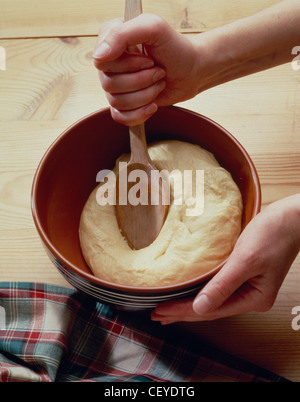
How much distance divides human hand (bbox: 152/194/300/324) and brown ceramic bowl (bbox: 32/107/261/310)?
24mm

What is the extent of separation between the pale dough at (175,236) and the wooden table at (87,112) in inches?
5.0

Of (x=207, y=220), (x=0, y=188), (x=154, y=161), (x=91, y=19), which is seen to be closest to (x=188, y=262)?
(x=207, y=220)

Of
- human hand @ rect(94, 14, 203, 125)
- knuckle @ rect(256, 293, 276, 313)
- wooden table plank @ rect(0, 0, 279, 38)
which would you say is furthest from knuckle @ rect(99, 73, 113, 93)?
knuckle @ rect(256, 293, 276, 313)

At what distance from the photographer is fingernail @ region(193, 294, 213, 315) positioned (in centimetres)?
72

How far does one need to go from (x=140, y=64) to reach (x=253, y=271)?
41 cm

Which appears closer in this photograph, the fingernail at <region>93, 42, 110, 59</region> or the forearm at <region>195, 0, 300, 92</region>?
the fingernail at <region>93, 42, 110, 59</region>

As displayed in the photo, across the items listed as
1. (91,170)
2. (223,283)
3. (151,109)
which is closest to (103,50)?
(151,109)

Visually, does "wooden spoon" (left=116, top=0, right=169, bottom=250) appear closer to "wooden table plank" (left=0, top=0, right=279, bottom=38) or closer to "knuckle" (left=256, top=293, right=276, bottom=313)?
"knuckle" (left=256, top=293, right=276, bottom=313)

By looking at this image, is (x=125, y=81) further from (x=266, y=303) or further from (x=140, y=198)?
(x=266, y=303)

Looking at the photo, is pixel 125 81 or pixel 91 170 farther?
pixel 91 170

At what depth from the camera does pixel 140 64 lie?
80 centimetres

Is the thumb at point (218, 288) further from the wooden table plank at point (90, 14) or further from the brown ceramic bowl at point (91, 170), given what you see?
the wooden table plank at point (90, 14)

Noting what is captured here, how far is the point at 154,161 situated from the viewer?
893 millimetres
